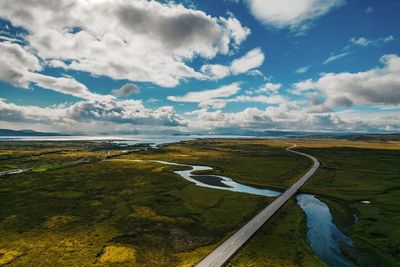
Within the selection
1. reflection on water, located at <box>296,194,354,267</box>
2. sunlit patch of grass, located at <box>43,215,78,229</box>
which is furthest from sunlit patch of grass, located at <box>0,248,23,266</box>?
reflection on water, located at <box>296,194,354,267</box>

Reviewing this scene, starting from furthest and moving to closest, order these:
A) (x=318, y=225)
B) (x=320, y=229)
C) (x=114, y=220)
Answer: (x=114, y=220), (x=318, y=225), (x=320, y=229)

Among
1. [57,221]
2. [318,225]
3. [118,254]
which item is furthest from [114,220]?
[318,225]

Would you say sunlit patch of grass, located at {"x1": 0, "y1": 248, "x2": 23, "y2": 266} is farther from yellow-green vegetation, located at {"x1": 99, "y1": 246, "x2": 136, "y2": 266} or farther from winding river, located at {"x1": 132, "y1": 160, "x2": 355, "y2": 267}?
winding river, located at {"x1": 132, "y1": 160, "x2": 355, "y2": 267}

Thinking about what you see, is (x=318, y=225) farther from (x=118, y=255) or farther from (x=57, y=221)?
(x=57, y=221)

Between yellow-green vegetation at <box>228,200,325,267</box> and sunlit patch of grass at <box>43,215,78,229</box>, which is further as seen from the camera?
sunlit patch of grass at <box>43,215,78,229</box>

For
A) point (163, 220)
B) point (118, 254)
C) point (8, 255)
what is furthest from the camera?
point (163, 220)

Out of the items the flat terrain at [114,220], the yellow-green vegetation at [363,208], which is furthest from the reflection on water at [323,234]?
the flat terrain at [114,220]

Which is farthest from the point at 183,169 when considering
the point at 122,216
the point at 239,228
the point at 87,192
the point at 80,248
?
the point at 80,248

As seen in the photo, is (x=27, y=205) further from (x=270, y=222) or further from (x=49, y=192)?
(x=270, y=222)

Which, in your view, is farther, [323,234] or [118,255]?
[323,234]
